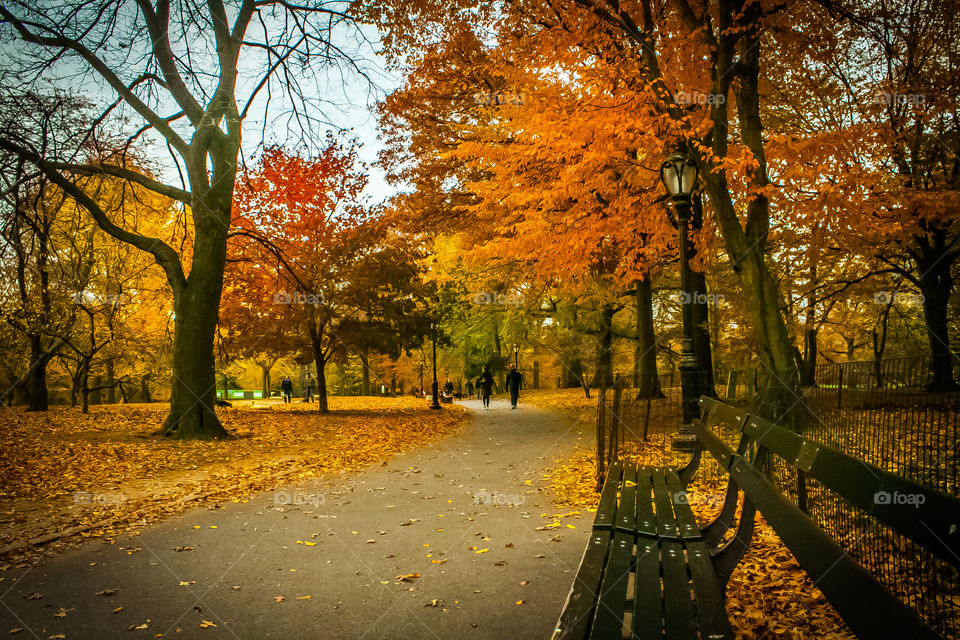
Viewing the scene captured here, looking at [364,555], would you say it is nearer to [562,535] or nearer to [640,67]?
[562,535]

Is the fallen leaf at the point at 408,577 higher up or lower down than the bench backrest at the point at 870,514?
lower down

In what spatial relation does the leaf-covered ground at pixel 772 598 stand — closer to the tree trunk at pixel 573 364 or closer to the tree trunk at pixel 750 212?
the tree trunk at pixel 750 212

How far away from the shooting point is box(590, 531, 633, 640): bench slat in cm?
197

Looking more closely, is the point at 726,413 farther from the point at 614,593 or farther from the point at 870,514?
the point at 870,514

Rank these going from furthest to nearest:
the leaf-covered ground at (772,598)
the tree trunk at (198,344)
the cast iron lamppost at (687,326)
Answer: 1. the tree trunk at (198,344)
2. the cast iron lamppost at (687,326)
3. the leaf-covered ground at (772,598)

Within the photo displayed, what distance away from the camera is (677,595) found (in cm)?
227

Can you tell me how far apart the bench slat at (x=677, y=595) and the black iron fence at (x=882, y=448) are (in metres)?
1.54

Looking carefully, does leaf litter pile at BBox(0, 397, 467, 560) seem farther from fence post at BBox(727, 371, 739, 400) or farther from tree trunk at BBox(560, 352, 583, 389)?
tree trunk at BBox(560, 352, 583, 389)

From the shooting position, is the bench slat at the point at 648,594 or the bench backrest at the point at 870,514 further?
the bench slat at the point at 648,594

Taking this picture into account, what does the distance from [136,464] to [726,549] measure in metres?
8.79

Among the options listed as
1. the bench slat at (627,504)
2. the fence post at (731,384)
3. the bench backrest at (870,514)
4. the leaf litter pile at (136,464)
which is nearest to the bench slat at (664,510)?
the bench slat at (627,504)

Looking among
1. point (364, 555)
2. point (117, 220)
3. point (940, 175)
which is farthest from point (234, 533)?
point (940, 175)

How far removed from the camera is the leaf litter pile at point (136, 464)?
5.50 meters

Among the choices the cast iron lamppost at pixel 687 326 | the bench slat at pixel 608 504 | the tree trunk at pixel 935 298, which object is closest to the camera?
the bench slat at pixel 608 504
